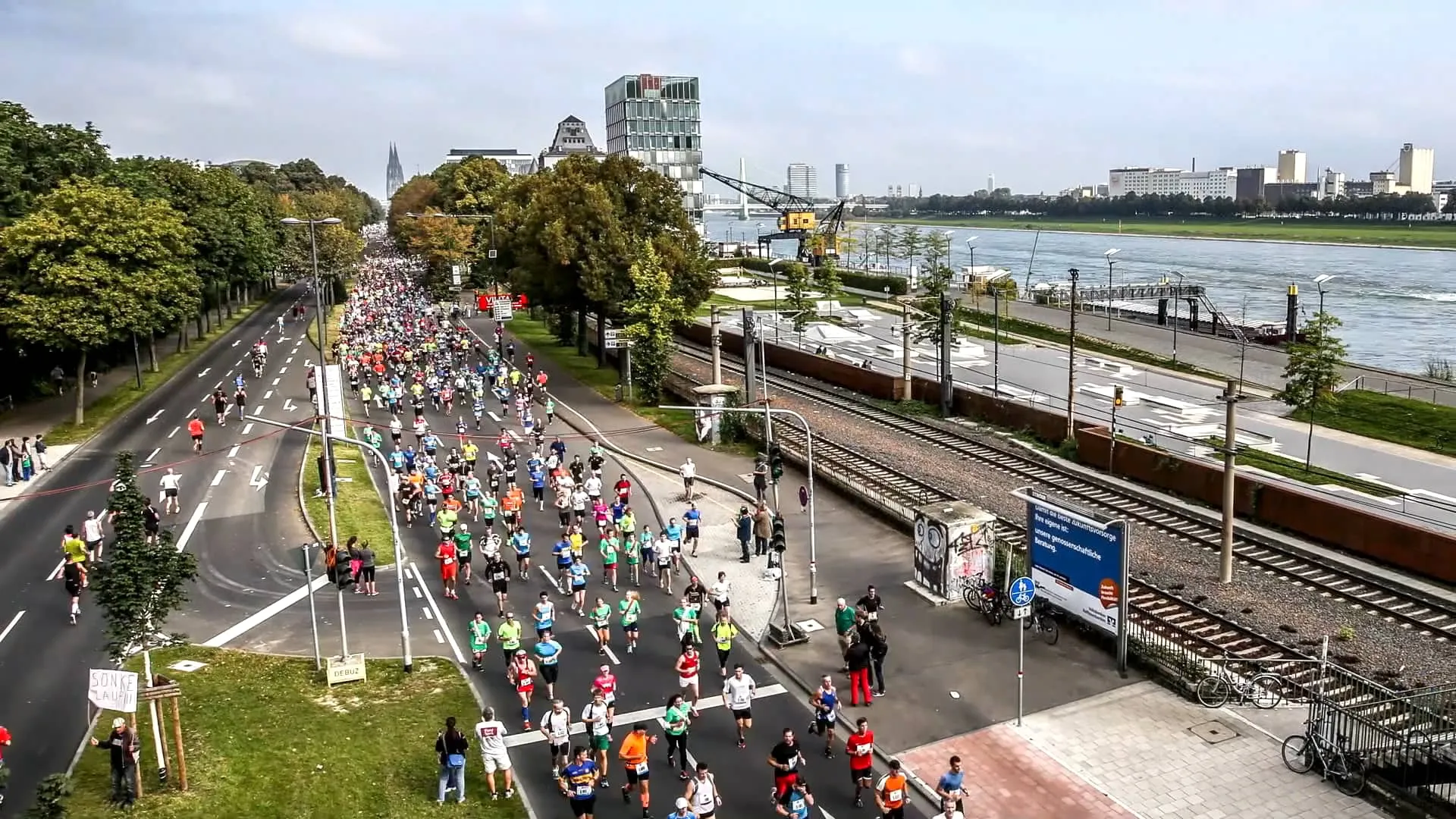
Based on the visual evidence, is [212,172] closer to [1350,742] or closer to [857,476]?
[857,476]

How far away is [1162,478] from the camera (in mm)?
31641

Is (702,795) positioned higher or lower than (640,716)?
higher

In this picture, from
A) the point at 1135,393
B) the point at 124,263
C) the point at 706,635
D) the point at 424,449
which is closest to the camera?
the point at 706,635

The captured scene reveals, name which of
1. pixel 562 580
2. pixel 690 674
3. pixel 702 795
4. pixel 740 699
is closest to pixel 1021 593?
pixel 740 699

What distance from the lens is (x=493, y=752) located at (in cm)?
1484

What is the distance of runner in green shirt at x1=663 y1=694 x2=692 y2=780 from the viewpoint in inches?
592

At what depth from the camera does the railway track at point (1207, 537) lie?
71.4 ft

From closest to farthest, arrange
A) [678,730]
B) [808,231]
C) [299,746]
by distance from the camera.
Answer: [678,730] → [299,746] → [808,231]

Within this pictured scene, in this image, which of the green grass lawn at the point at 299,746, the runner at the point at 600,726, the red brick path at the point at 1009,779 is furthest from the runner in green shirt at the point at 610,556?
the red brick path at the point at 1009,779

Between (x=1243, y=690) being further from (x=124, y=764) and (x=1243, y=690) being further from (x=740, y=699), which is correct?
(x=124, y=764)

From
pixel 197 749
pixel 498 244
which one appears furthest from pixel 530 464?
pixel 498 244

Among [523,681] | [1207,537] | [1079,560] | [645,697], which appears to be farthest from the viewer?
[1207,537]

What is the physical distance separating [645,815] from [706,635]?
262 inches

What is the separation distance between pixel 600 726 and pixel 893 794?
4303 millimetres
